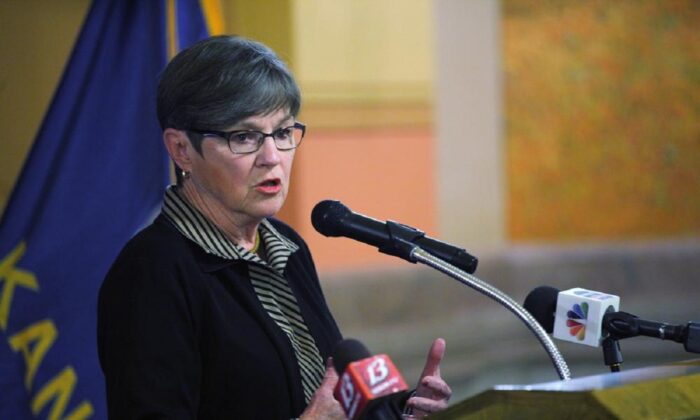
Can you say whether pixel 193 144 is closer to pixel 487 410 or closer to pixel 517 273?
pixel 487 410

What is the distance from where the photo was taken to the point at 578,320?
5.36 feet

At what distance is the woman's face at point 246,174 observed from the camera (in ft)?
5.64

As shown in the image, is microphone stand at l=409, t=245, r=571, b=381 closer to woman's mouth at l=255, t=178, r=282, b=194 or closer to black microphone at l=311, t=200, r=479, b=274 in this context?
black microphone at l=311, t=200, r=479, b=274

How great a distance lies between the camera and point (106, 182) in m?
2.38

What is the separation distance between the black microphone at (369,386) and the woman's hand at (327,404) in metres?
0.21

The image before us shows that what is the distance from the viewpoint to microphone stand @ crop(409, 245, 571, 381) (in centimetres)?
155

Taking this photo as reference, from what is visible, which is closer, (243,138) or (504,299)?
(504,299)

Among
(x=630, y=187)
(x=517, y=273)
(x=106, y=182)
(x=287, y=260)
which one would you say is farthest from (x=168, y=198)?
(x=630, y=187)

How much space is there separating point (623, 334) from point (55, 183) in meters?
1.22

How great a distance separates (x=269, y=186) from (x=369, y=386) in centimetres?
57

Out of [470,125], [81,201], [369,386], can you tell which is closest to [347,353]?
[369,386]

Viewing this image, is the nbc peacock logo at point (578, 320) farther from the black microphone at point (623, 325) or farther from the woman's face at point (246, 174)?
the woman's face at point (246, 174)

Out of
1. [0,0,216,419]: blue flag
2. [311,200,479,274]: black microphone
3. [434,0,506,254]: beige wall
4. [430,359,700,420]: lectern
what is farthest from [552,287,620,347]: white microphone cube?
[434,0,506,254]: beige wall

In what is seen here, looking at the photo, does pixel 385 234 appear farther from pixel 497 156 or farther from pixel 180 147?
pixel 497 156
